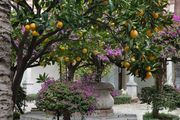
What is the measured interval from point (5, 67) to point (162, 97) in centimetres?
962

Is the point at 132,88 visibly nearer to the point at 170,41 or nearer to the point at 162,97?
the point at 162,97

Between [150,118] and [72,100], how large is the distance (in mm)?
5503

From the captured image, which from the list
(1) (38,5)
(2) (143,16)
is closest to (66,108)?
(1) (38,5)

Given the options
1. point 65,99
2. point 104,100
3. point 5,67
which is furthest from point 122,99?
point 5,67

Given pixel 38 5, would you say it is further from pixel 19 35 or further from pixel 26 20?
pixel 19 35

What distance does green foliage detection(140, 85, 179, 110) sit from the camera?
11758 mm

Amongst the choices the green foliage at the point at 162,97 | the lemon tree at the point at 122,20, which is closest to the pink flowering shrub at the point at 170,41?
the green foliage at the point at 162,97

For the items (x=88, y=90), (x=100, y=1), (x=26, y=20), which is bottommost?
(x=88, y=90)

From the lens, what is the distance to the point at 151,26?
4398mm

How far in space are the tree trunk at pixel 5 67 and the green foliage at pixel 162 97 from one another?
9408mm

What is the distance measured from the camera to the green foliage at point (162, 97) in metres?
11.8

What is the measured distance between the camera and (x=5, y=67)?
2748 millimetres

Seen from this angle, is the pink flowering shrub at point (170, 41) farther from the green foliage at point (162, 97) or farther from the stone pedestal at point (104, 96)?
the stone pedestal at point (104, 96)

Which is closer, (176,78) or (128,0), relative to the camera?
(128,0)
